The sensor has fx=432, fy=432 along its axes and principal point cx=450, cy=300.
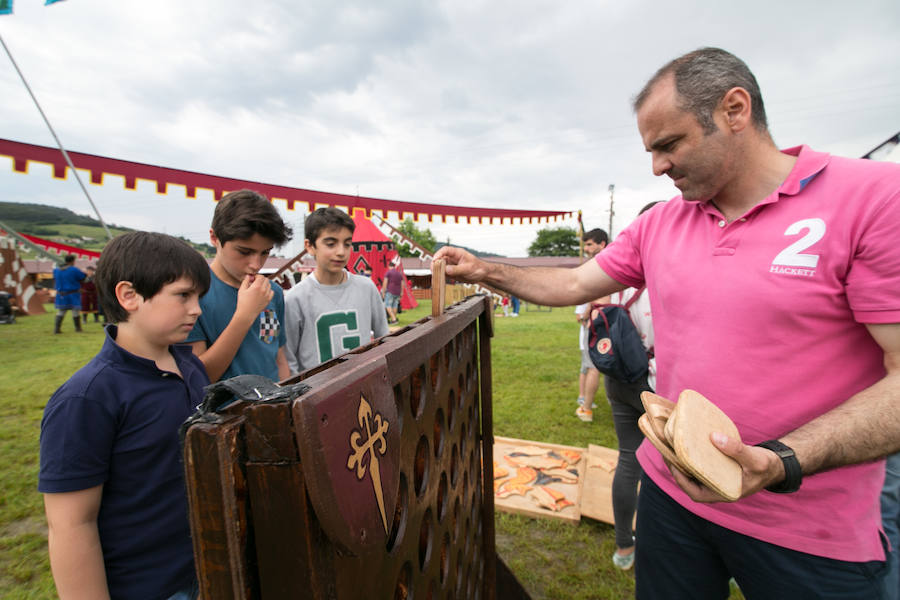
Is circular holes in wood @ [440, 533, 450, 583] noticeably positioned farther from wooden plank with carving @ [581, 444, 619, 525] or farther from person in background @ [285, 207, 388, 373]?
wooden plank with carving @ [581, 444, 619, 525]

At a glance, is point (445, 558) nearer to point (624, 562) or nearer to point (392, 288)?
point (624, 562)

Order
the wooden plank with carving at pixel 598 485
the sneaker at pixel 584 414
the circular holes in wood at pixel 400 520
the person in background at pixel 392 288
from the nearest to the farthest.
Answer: the circular holes in wood at pixel 400 520 → the wooden plank with carving at pixel 598 485 → the sneaker at pixel 584 414 → the person in background at pixel 392 288

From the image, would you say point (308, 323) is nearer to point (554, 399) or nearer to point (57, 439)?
point (57, 439)

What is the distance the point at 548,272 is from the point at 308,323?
1429mm

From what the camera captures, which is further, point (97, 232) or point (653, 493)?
point (97, 232)

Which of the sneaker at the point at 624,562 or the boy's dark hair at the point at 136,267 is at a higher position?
the boy's dark hair at the point at 136,267

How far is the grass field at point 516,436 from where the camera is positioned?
235 cm

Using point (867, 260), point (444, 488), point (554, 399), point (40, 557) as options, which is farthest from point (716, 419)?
point (554, 399)

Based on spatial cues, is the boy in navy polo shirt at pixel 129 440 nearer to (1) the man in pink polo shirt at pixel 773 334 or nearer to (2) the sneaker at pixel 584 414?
(1) the man in pink polo shirt at pixel 773 334

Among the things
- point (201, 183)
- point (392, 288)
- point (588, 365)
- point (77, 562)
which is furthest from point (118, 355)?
point (392, 288)

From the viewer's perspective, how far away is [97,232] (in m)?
80.9

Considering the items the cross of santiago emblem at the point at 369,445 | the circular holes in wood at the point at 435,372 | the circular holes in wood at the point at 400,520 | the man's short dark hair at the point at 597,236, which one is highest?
the man's short dark hair at the point at 597,236

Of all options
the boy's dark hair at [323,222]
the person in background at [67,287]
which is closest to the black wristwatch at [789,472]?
the boy's dark hair at [323,222]

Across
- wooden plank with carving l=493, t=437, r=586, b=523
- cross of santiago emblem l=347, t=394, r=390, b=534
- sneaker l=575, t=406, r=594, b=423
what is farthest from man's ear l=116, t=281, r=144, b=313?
sneaker l=575, t=406, r=594, b=423
